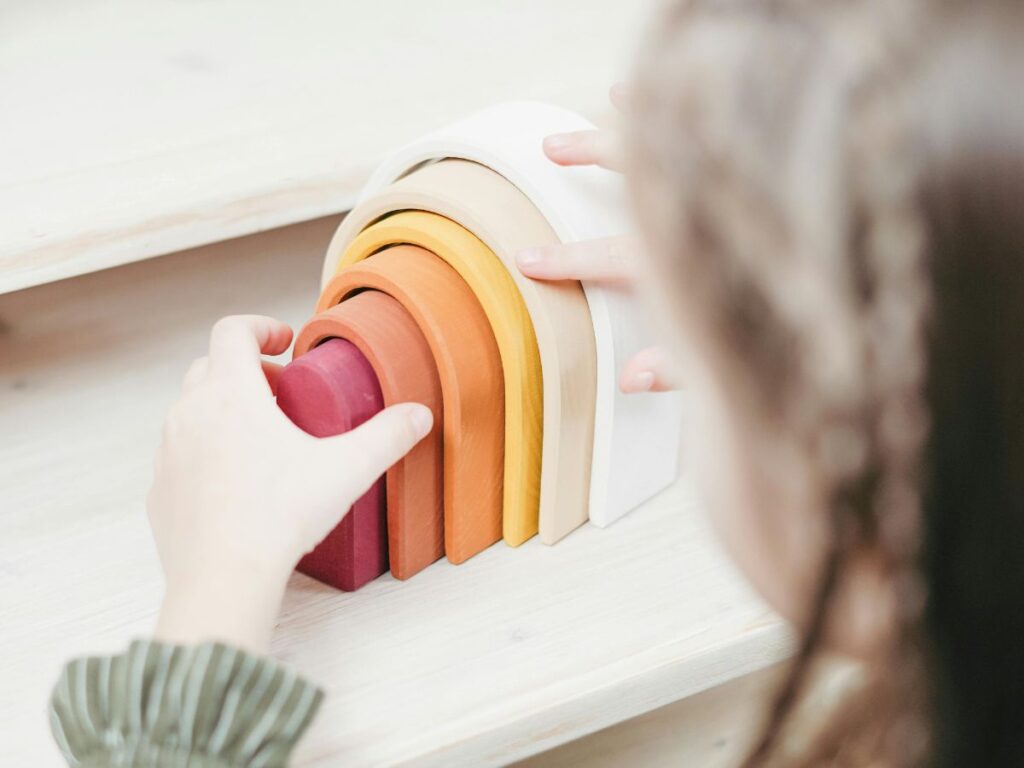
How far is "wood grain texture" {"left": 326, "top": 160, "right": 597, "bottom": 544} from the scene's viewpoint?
59 cm

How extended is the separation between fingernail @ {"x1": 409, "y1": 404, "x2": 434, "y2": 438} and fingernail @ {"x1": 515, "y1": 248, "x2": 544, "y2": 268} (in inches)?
3.5

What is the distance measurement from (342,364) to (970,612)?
32 centimetres

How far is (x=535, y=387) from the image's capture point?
611 mm

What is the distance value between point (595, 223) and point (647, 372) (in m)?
0.08

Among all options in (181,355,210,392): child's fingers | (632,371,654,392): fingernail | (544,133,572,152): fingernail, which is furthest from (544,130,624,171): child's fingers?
(181,355,210,392): child's fingers

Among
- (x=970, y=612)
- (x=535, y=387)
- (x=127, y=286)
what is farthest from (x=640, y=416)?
(x=127, y=286)

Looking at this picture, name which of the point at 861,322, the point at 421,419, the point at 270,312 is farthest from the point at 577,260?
the point at 270,312

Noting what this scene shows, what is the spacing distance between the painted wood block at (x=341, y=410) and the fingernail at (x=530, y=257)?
0.09m

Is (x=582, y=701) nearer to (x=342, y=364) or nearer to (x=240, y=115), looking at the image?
(x=342, y=364)

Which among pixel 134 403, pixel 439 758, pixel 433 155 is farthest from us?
pixel 134 403

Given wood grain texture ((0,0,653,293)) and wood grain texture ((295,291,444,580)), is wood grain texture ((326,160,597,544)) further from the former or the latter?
wood grain texture ((0,0,653,293))

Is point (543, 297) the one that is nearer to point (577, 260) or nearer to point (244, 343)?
point (577, 260)

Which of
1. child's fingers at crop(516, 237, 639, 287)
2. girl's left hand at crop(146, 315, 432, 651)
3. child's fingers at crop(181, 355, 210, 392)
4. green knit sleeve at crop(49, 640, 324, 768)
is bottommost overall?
green knit sleeve at crop(49, 640, 324, 768)

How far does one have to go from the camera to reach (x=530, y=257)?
1.92 feet
